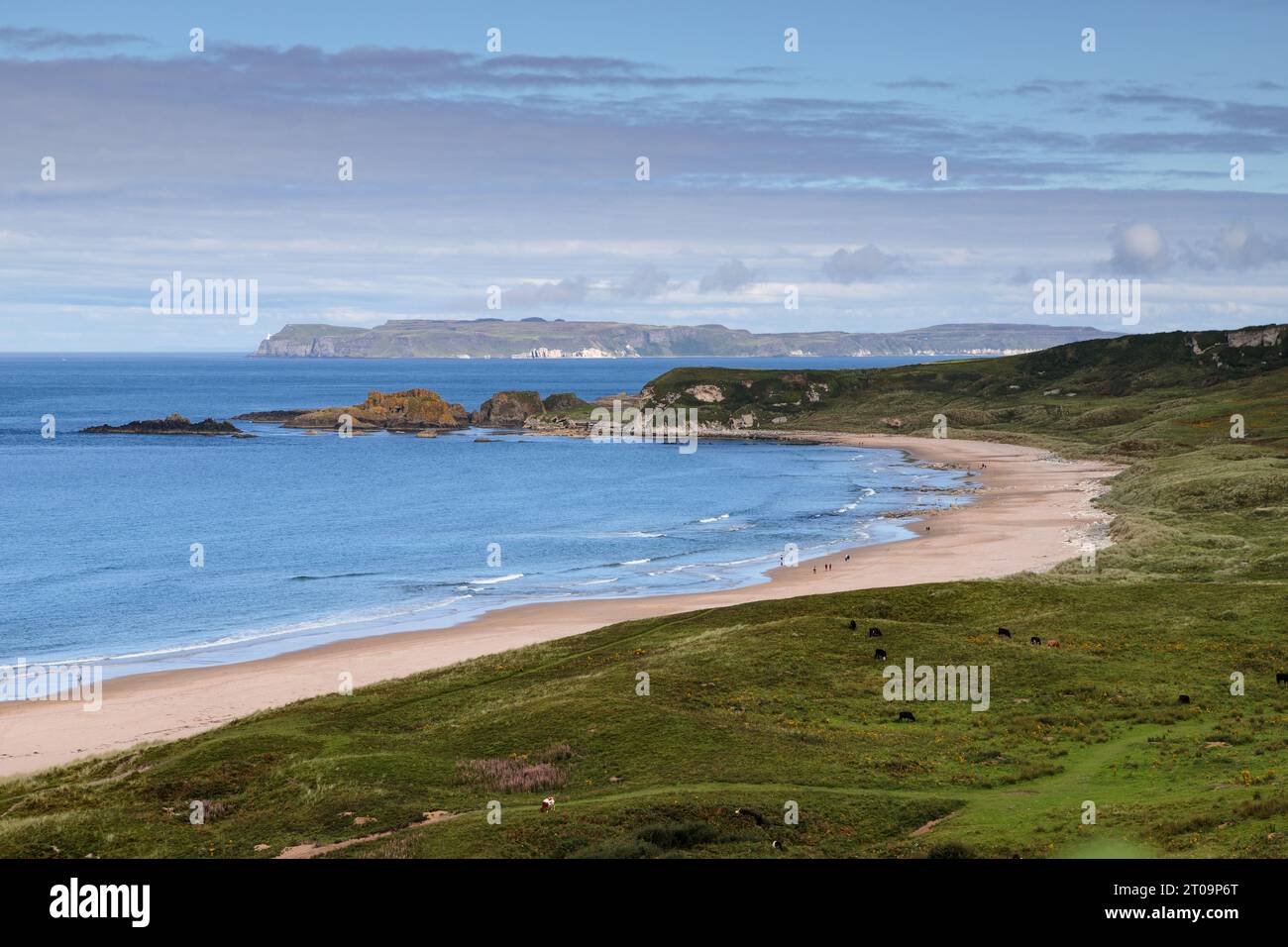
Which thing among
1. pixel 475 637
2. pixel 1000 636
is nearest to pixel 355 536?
pixel 475 637

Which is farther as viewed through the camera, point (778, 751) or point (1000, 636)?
point (1000, 636)

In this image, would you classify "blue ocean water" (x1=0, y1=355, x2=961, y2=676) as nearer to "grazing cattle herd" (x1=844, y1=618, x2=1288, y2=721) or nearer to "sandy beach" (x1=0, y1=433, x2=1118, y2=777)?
"sandy beach" (x1=0, y1=433, x2=1118, y2=777)

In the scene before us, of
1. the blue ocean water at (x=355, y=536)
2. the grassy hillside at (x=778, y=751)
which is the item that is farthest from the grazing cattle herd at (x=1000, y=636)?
the blue ocean water at (x=355, y=536)

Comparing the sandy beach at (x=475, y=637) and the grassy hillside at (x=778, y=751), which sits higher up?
the grassy hillside at (x=778, y=751)

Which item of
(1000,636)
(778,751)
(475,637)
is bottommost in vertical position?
(475,637)

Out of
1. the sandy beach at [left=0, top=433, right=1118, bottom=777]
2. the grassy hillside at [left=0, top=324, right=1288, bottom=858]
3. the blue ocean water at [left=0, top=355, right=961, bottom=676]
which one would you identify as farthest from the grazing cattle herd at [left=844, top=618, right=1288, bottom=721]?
the blue ocean water at [left=0, top=355, right=961, bottom=676]

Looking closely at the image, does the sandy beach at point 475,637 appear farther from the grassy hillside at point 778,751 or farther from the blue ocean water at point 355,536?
the grassy hillside at point 778,751

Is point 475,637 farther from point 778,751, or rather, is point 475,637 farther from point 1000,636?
point 778,751
